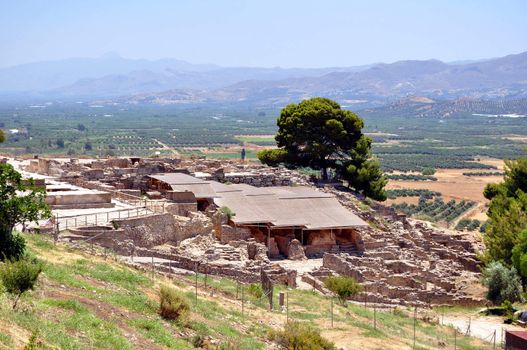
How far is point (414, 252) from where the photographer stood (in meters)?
35.5

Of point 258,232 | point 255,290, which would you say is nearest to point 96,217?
point 258,232

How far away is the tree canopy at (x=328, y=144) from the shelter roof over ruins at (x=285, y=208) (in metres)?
7.77

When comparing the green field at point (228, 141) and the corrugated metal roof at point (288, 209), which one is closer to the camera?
the corrugated metal roof at point (288, 209)

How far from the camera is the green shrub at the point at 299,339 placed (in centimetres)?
1817

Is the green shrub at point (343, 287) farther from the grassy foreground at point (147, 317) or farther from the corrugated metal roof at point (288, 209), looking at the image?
the corrugated metal roof at point (288, 209)

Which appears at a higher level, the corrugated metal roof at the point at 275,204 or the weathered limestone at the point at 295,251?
the corrugated metal roof at the point at 275,204

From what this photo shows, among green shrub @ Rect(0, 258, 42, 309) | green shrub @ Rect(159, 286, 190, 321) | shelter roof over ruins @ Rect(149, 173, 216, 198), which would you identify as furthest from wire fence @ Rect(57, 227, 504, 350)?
shelter roof over ruins @ Rect(149, 173, 216, 198)

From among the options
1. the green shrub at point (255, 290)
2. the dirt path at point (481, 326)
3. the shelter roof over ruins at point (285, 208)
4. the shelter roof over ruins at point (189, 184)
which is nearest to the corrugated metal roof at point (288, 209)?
the shelter roof over ruins at point (285, 208)

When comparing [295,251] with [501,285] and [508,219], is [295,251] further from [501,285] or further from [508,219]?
[508,219]

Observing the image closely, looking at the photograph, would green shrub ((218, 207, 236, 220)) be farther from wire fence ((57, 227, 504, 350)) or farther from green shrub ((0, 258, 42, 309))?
green shrub ((0, 258, 42, 309))

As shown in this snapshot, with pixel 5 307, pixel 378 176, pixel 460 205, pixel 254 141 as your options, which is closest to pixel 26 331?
pixel 5 307

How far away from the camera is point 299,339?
18.3 meters

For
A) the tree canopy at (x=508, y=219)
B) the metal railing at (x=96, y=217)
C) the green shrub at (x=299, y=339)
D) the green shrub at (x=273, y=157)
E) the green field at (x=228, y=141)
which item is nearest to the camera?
the green shrub at (x=299, y=339)

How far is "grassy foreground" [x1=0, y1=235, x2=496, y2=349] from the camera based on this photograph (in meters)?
15.2
